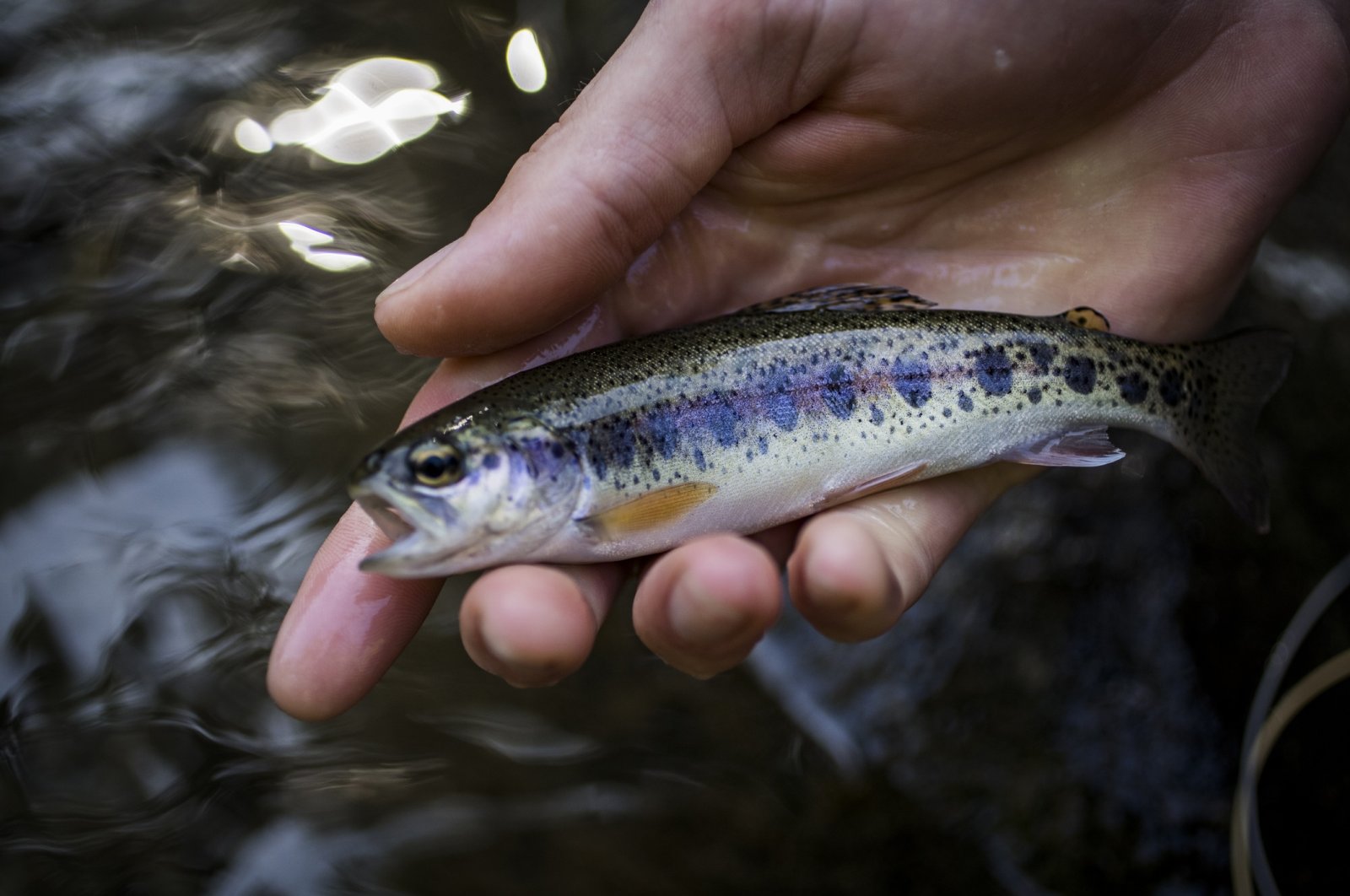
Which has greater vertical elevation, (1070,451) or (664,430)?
(664,430)

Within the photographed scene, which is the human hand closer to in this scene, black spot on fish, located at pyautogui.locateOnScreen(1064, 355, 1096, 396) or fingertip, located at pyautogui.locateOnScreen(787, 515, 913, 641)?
fingertip, located at pyautogui.locateOnScreen(787, 515, 913, 641)

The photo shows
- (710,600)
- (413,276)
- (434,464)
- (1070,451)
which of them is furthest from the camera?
(1070,451)

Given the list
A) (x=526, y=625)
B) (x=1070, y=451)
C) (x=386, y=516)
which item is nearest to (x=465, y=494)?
(x=386, y=516)

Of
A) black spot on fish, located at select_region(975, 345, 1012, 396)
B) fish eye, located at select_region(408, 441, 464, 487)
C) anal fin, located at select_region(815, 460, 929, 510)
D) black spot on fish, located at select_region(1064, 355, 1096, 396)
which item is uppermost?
fish eye, located at select_region(408, 441, 464, 487)

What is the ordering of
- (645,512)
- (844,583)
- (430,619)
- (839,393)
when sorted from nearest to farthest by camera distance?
(844,583), (645,512), (839,393), (430,619)

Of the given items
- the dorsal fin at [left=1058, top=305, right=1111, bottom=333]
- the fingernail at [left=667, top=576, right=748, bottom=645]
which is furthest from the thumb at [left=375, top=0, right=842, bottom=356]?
the dorsal fin at [left=1058, top=305, right=1111, bottom=333]

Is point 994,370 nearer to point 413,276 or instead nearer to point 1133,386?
point 1133,386
